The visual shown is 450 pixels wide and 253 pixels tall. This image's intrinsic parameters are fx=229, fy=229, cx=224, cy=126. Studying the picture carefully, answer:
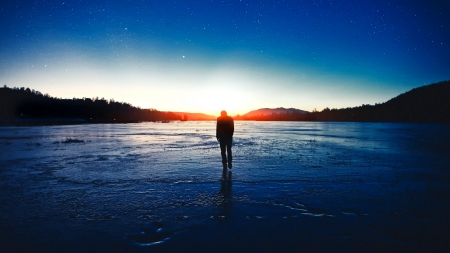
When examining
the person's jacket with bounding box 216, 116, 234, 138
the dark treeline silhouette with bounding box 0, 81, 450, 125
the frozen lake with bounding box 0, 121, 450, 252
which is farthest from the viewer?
the dark treeline silhouette with bounding box 0, 81, 450, 125

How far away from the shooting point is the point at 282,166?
36.4 feet

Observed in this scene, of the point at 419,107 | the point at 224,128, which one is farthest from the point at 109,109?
the point at 419,107

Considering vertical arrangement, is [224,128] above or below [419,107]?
below

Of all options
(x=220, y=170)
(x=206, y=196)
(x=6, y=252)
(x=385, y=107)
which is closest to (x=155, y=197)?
(x=206, y=196)

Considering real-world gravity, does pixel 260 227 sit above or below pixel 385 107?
below

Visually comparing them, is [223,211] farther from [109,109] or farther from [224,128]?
[109,109]

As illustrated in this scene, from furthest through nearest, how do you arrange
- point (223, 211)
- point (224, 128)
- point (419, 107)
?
point (419, 107), point (224, 128), point (223, 211)

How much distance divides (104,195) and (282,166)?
25.3 ft

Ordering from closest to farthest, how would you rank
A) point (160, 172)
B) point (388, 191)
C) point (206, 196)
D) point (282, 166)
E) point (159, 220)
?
1. point (159, 220)
2. point (206, 196)
3. point (388, 191)
4. point (160, 172)
5. point (282, 166)

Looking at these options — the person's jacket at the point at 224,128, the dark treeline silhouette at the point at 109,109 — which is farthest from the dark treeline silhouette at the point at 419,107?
the person's jacket at the point at 224,128

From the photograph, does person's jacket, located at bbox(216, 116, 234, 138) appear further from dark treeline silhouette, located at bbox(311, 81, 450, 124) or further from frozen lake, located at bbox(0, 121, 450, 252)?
dark treeline silhouette, located at bbox(311, 81, 450, 124)

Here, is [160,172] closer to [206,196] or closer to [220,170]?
[220,170]

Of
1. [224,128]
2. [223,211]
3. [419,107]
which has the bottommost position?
[223,211]

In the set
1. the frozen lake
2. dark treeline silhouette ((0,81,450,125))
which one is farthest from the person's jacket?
dark treeline silhouette ((0,81,450,125))
